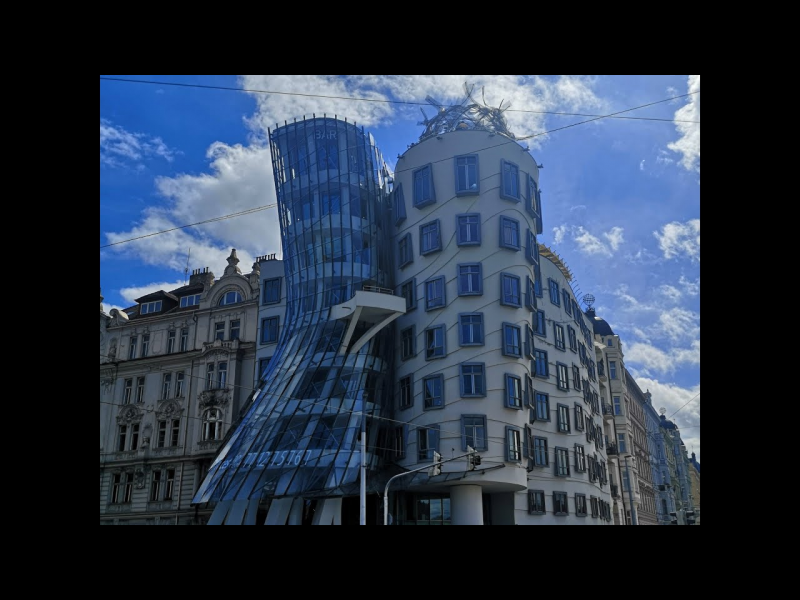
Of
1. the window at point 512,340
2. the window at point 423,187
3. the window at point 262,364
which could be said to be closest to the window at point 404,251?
the window at point 423,187

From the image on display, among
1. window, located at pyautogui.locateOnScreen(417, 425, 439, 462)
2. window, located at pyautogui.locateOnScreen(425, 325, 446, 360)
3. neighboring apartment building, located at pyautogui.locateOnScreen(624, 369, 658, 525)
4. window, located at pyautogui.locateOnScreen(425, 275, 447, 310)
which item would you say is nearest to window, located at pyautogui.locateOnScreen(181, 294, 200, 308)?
window, located at pyautogui.locateOnScreen(425, 275, 447, 310)

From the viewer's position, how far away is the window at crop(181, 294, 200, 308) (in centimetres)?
5105

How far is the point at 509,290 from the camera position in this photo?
37625 millimetres

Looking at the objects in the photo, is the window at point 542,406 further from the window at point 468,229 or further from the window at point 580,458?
the window at point 468,229

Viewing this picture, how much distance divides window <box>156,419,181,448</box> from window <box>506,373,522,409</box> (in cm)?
2247

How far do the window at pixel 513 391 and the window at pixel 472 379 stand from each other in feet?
3.97

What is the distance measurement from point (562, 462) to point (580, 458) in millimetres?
2932

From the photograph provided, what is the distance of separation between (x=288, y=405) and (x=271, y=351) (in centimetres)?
876

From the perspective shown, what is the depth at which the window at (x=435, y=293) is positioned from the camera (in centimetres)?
3797

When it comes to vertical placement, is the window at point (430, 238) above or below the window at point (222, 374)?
above

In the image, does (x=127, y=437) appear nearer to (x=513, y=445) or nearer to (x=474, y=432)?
(x=474, y=432)

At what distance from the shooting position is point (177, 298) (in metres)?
52.6

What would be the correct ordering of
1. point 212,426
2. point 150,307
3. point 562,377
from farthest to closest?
point 150,307
point 562,377
point 212,426

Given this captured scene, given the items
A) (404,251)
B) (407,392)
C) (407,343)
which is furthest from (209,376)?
(404,251)
